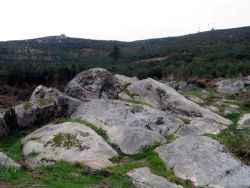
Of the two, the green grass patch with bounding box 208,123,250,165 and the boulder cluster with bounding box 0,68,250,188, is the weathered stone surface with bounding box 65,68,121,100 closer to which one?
the boulder cluster with bounding box 0,68,250,188

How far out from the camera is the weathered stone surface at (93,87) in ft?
88.1

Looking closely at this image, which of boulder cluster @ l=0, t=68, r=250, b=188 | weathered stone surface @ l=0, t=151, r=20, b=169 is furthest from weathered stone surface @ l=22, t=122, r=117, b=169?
weathered stone surface @ l=0, t=151, r=20, b=169

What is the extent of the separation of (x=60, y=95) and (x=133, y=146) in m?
7.09

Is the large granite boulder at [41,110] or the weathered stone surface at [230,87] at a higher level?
the large granite boulder at [41,110]

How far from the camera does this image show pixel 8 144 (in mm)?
20906

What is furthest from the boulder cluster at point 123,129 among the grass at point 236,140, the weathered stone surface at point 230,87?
the weathered stone surface at point 230,87

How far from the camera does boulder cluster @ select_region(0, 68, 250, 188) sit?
16891 mm

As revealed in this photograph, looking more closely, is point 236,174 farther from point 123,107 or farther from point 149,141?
point 123,107

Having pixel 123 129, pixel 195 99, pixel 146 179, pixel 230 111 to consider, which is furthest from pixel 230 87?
pixel 146 179

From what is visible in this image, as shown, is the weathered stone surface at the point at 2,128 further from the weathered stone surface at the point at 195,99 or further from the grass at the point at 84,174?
the weathered stone surface at the point at 195,99

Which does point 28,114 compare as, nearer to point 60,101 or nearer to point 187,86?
point 60,101

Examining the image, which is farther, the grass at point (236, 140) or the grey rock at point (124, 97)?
the grey rock at point (124, 97)

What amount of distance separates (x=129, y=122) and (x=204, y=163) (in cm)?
577

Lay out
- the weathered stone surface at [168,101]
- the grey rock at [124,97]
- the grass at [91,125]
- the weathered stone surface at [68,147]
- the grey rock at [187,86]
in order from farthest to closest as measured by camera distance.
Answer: the grey rock at [187,86]
the grey rock at [124,97]
the weathered stone surface at [168,101]
the grass at [91,125]
the weathered stone surface at [68,147]
